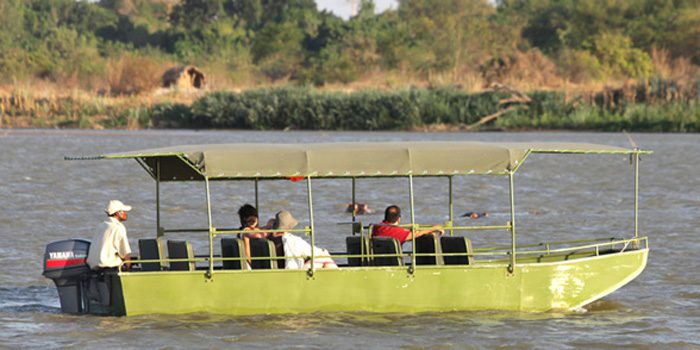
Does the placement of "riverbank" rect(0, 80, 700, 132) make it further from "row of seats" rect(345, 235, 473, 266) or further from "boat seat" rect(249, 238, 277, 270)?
"boat seat" rect(249, 238, 277, 270)

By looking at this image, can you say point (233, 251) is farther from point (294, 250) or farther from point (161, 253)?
point (161, 253)

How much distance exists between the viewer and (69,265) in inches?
582

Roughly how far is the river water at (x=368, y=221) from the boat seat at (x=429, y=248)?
1.94ft

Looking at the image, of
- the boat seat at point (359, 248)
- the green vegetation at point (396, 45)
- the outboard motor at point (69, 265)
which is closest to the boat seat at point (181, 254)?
the outboard motor at point (69, 265)

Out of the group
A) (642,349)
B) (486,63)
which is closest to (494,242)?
(642,349)

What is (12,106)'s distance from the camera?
2443 inches

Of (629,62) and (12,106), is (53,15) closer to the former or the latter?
(12,106)

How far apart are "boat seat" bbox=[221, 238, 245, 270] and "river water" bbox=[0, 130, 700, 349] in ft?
1.82

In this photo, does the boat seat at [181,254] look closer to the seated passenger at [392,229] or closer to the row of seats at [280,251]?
the row of seats at [280,251]

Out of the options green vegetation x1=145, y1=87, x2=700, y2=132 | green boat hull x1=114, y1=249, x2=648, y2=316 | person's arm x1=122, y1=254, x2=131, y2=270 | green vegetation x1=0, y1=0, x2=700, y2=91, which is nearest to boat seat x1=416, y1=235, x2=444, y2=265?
green boat hull x1=114, y1=249, x2=648, y2=316

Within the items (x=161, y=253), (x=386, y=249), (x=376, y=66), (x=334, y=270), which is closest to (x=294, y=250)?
(x=334, y=270)

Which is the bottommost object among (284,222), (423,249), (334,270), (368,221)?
(368,221)

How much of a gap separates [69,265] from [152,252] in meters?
0.89

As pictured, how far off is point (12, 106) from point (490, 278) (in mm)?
49970
